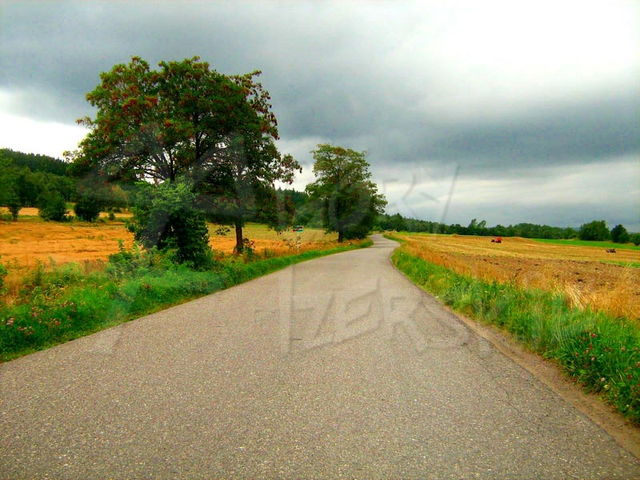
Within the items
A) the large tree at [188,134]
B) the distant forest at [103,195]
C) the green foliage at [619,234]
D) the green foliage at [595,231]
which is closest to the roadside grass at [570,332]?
the distant forest at [103,195]

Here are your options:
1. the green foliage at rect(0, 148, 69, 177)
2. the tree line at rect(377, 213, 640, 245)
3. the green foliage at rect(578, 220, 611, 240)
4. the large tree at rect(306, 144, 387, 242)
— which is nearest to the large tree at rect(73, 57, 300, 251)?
the large tree at rect(306, 144, 387, 242)

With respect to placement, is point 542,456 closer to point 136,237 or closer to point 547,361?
point 547,361

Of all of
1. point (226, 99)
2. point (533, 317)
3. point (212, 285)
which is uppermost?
point (226, 99)

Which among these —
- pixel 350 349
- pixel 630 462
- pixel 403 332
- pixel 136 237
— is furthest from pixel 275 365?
pixel 136 237

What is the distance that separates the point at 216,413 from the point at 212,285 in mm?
8030

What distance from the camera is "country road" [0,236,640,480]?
2.73m

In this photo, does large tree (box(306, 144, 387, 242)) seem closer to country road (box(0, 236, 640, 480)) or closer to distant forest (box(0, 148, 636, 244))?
distant forest (box(0, 148, 636, 244))

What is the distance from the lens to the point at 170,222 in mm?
12047

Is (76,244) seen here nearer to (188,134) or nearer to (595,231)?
(188,134)

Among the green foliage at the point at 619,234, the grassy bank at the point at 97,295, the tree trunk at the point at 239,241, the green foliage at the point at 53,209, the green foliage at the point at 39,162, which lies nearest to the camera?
the grassy bank at the point at 97,295

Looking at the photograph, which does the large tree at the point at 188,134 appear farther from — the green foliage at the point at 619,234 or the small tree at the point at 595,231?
the small tree at the point at 595,231

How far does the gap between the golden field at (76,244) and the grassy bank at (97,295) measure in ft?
3.59

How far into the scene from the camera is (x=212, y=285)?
36.6ft

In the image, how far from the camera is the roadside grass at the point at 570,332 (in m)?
3.84
